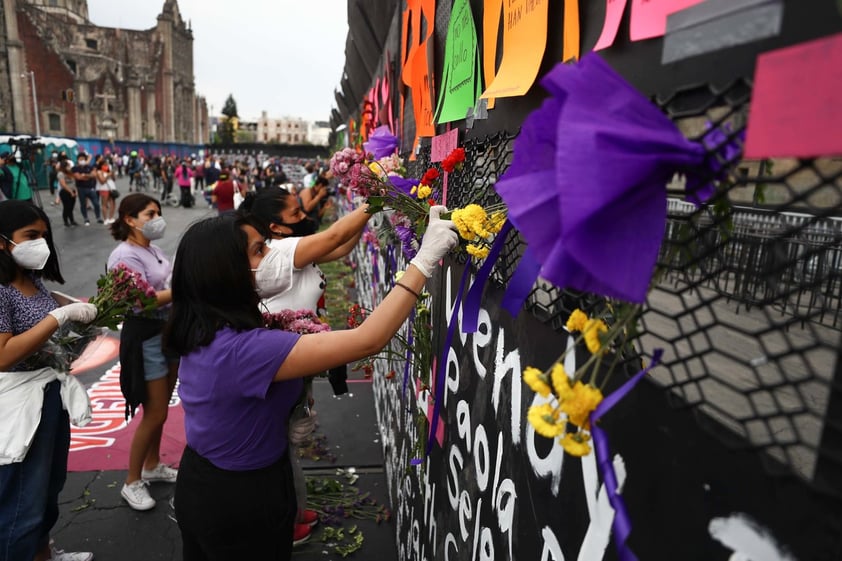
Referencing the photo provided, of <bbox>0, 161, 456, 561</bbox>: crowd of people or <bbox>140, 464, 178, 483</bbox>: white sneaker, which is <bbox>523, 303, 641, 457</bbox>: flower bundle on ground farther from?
<bbox>140, 464, 178, 483</bbox>: white sneaker

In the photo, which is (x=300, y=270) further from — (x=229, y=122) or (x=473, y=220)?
(x=229, y=122)

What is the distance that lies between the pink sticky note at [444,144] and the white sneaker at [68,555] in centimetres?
298

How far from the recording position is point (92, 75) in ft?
186

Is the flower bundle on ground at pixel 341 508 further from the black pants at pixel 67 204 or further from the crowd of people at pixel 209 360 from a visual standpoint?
the black pants at pixel 67 204

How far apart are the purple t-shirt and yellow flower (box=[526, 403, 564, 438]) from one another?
124 centimetres

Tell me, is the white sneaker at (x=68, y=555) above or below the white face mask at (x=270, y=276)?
below

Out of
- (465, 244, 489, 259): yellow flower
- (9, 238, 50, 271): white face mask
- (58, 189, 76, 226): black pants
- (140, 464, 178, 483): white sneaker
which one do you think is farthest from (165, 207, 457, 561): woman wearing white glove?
(58, 189, 76, 226): black pants

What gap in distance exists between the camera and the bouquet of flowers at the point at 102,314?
2.62 m

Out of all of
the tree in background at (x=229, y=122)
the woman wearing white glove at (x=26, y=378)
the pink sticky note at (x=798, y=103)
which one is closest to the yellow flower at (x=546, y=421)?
the pink sticky note at (x=798, y=103)

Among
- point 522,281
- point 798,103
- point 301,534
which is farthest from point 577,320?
point 301,534

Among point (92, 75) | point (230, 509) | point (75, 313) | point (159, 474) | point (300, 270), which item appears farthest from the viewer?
point (92, 75)

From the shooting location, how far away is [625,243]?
1.65ft

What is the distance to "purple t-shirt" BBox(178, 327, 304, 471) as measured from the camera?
1.70 metres

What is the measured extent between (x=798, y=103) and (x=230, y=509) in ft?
6.86
